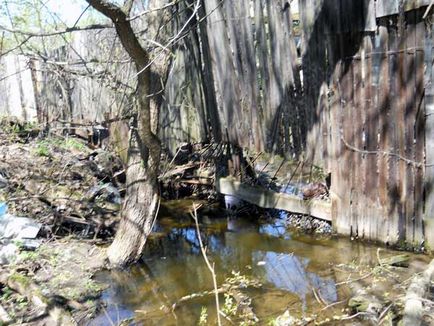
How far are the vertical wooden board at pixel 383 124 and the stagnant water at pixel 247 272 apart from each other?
1.11 ft

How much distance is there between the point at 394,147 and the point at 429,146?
0.35 m

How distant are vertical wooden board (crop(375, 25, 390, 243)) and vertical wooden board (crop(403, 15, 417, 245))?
0.63 ft

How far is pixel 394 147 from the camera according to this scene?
439cm

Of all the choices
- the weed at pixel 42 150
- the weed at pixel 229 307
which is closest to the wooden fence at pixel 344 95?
the weed at pixel 229 307

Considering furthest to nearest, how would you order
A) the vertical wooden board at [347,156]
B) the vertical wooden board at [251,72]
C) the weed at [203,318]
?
the vertical wooden board at [251,72] < the vertical wooden board at [347,156] < the weed at [203,318]

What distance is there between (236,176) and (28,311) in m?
3.45

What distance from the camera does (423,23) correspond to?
3.96 meters

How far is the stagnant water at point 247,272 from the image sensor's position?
13.2 ft

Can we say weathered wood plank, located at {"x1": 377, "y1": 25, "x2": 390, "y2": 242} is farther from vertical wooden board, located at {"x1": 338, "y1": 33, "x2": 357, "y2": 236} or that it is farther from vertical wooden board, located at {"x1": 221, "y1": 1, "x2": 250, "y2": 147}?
Result: vertical wooden board, located at {"x1": 221, "y1": 1, "x2": 250, "y2": 147}

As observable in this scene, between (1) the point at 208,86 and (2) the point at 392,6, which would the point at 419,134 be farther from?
(1) the point at 208,86

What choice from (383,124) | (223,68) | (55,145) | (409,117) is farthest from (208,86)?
(55,145)

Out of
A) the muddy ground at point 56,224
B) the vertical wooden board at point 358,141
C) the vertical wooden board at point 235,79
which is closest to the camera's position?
the muddy ground at point 56,224

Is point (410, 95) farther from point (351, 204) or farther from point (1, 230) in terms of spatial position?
point (1, 230)

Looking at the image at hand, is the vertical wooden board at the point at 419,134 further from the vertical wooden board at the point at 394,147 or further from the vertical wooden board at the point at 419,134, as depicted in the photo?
the vertical wooden board at the point at 394,147
